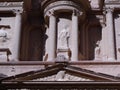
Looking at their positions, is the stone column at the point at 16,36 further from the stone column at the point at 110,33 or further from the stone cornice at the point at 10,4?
the stone column at the point at 110,33

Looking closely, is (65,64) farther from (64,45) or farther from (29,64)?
(64,45)

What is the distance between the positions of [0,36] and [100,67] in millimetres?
7598

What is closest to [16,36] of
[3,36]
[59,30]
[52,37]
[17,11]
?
[3,36]

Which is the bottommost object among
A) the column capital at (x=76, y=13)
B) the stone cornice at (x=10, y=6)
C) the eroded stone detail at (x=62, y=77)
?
the eroded stone detail at (x=62, y=77)

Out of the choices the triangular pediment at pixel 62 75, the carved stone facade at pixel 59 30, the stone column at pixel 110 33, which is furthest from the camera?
the carved stone facade at pixel 59 30

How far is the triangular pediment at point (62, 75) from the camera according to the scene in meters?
21.4

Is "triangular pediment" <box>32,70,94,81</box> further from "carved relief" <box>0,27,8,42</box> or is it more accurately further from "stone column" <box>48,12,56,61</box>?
"carved relief" <box>0,27,8,42</box>

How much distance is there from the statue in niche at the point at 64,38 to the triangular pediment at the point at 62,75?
17.2 feet

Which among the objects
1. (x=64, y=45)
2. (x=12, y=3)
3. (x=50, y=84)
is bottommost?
(x=50, y=84)

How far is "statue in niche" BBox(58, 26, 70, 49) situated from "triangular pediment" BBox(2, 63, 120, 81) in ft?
17.2

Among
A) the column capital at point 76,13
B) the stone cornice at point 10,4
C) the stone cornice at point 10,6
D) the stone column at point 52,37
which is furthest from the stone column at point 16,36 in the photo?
the column capital at point 76,13

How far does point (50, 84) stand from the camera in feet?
69.4

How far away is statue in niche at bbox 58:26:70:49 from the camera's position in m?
27.0

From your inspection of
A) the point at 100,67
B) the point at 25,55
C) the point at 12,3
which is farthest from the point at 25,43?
the point at 100,67
